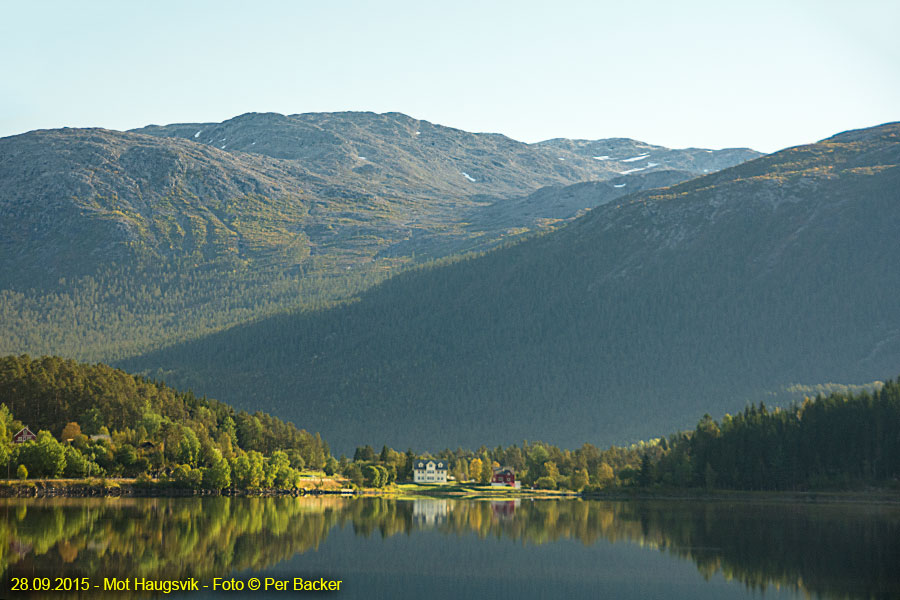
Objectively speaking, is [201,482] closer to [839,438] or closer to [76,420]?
[76,420]

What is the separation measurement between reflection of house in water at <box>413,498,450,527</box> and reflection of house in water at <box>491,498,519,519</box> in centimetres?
666

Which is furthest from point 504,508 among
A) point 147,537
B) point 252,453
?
point 147,537

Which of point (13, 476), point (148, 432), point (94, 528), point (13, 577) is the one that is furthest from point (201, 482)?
point (13, 577)

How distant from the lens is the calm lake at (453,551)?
2709 inches

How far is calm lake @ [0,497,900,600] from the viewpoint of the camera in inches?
2709

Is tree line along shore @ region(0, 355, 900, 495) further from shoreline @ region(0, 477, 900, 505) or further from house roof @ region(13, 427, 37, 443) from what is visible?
house roof @ region(13, 427, 37, 443)

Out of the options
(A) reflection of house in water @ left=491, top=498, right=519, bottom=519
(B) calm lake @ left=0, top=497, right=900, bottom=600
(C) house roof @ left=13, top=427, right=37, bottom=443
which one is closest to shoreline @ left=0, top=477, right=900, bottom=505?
(A) reflection of house in water @ left=491, top=498, right=519, bottom=519

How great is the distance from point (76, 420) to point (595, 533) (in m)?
108

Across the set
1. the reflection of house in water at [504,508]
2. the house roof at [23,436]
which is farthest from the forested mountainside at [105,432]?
the reflection of house in water at [504,508]

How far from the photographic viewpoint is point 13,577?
203 ft

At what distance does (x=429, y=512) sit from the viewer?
139125mm

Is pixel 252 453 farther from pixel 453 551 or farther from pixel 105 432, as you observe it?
pixel 453 551

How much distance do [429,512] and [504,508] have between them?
18.8 m

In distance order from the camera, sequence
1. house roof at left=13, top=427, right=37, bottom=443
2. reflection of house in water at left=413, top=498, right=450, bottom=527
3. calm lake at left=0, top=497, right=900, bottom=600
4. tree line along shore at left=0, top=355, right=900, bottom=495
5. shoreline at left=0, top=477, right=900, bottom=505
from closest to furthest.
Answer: calm lake at left=0, top=497, right=900, bottom=600, reflection of house in water at left=413, top=498, right=450, bottom=527, shoreline at left=0, top=477, right=900, bottom=505, house roof at left=13, top=427, right=37, bottom=443, tree line along shore at left=0, top=355, right=900, bottom=495
